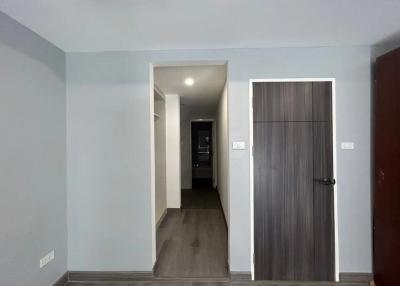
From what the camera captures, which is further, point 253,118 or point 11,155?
point 253,118

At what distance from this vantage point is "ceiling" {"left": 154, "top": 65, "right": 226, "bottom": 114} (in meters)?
3.27

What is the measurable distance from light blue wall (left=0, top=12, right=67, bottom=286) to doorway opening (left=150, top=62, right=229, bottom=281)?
3.46 ft

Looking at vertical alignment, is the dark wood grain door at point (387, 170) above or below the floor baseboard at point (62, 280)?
above

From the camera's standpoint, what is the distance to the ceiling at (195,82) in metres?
3.27

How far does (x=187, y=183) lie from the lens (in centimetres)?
749

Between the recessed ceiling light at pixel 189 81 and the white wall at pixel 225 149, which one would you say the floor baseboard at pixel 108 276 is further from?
the recessed ceiling light at pixel 189 81

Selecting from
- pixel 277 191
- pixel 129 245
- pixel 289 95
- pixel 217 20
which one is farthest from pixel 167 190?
pixel 217 20

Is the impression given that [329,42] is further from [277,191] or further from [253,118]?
[277,191]

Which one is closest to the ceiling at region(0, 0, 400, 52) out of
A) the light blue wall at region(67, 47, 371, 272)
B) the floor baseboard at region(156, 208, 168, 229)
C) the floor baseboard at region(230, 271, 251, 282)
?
the light blue wall at region(67, 47, 371, 272)

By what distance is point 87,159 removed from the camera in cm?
261

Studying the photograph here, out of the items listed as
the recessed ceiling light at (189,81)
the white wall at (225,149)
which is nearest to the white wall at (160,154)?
the recessed ceiling light at (189,81)

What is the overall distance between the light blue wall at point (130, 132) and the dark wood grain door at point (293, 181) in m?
0.14

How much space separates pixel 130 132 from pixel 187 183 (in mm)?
5111

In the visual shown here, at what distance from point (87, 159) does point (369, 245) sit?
3.21 metres
